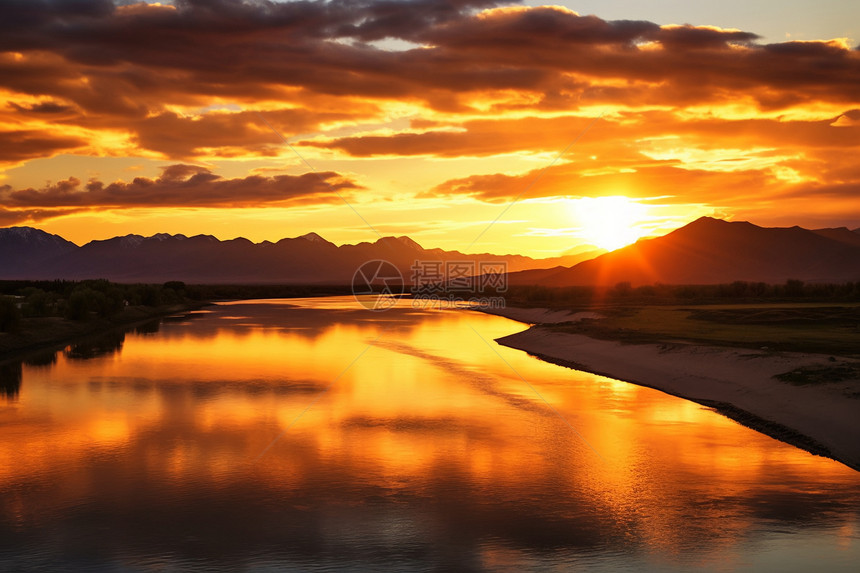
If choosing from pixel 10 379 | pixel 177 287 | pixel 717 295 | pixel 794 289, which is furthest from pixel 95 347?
pixel 177 287

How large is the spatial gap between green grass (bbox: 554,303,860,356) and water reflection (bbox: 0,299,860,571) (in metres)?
8.93

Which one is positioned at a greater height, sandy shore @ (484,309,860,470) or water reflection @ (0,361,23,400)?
sandy shore @ (484,309,860,470)

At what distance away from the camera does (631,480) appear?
16.7 meters

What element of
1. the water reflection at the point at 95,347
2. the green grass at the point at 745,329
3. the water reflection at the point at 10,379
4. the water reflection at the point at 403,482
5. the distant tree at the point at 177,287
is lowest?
the water reflection at the point at 95,347

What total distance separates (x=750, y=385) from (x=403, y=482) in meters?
16.5

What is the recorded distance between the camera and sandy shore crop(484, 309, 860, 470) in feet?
66.5

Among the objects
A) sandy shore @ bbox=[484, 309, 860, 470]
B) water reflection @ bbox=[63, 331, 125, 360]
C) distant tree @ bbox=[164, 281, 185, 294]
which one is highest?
distant tree @ bbox=[164, 281, 185, 294]

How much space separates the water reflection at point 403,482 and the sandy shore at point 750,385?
997 millimetres

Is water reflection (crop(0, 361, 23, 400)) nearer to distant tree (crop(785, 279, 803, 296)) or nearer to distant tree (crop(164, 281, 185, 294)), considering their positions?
distant tree (crop(785, 279, 803, 296))

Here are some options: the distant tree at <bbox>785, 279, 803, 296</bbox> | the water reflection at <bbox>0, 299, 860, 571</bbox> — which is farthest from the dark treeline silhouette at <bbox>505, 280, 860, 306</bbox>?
the water reflection at <bbox>0, 299, 860, 571</bbox>

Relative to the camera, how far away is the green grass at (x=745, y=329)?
110 ft

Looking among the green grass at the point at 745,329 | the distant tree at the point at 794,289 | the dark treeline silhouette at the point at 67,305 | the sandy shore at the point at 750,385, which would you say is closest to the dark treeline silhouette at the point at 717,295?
the distant tree at the point at 794,289

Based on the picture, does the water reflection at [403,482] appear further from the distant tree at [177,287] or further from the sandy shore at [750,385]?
the distant tree at [177,287]

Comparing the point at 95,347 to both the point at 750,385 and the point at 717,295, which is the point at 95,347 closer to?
the point at 750,385
